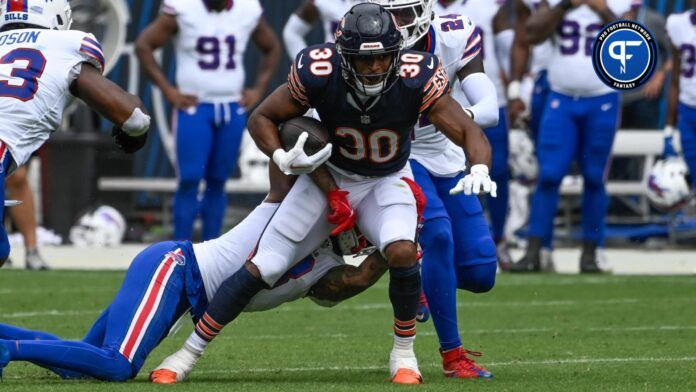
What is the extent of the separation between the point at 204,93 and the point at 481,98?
14.7 feet

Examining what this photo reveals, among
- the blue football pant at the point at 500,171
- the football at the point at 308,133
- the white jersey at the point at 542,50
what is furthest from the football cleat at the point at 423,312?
the white jersey at the point at 542,50

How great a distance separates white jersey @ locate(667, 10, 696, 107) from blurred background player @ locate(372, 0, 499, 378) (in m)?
4.52

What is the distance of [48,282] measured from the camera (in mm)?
9992

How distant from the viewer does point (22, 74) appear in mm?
5711

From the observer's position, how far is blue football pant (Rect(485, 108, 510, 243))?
10938mm

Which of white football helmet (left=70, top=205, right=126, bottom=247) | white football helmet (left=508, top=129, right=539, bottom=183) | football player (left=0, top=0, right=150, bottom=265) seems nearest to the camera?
football player (left=0, top=0, right=150, bottom=265)

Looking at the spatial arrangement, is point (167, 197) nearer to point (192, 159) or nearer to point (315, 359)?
point (192, 159)

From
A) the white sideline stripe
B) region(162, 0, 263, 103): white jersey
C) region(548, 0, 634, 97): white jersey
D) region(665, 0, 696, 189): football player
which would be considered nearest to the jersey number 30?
the white sideline stripe

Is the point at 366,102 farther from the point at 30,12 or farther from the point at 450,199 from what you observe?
the point at 30,12

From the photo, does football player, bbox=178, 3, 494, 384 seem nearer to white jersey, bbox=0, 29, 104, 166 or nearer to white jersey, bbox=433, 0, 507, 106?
white jersey, bbox=0, 29, 104, 166

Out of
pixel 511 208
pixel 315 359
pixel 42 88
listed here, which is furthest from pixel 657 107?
pixel 42 88

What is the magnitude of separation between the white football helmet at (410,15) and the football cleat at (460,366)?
1.24m

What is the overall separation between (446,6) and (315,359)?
4687 mm

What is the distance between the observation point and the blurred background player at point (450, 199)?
6020mm
